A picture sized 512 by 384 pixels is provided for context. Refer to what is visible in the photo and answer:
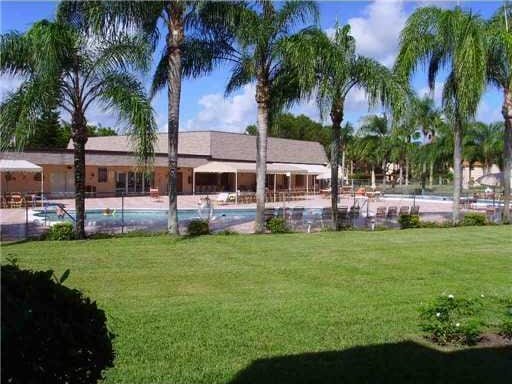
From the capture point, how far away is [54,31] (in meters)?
12.7

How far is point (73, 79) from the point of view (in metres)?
14.1

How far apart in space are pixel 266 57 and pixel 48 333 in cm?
1443

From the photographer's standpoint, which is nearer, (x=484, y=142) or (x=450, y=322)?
(x=450, y=322)

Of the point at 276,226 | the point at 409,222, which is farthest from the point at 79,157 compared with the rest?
the point at 409,222

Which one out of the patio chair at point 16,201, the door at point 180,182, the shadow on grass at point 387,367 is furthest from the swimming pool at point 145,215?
the shadow on grass at point 387,367

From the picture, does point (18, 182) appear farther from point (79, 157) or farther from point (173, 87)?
point (173, 87)

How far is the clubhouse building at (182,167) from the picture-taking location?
36875 mm

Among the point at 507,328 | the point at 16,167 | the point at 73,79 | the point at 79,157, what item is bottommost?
the point at 507,328

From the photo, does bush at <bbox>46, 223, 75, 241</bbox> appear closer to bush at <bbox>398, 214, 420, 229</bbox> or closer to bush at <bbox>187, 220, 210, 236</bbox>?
bush at <bbox>187, 220, 210, 236</bbox>

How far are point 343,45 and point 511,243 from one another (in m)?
7.54

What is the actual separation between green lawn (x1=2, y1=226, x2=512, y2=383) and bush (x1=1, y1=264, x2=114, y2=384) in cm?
175

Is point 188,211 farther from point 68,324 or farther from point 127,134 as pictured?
point 68,324

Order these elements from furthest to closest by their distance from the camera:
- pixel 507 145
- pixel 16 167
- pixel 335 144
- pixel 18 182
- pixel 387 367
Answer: pixel 18 182 < pixel 16 167 < pixel 507 145 < pixel 335 144 < pixel 387 367

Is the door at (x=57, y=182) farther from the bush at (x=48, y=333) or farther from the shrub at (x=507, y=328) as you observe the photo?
the bush at (x=48, y=333)
